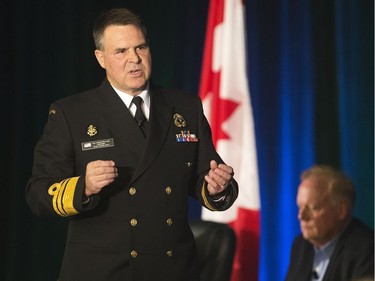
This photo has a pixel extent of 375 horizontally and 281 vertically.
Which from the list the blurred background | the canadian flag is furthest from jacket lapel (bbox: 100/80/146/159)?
the blurred background

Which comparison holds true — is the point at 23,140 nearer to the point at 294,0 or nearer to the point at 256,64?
the point at 256,64

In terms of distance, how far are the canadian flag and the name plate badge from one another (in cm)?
213

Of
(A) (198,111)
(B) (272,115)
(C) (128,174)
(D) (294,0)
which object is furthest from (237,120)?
(C) (128,174)

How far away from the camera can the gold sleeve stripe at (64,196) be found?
6.81 ft

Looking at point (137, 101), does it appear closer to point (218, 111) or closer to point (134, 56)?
point (134, 56)

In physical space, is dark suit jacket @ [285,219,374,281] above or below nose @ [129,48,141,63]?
below

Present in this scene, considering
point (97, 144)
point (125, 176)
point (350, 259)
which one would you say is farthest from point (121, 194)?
point (350, 259)

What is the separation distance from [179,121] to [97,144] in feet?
0.95

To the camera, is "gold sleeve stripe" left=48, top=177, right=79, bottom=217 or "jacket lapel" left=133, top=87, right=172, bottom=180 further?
"jacket lapel" left=133, top=87, right=172, bottom=180

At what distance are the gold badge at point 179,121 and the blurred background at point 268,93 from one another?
7.60 ft

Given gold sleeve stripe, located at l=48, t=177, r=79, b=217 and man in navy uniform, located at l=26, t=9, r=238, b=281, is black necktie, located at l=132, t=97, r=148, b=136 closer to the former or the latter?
man in navy uniform, located at l=26, t=9, r=238, b=281

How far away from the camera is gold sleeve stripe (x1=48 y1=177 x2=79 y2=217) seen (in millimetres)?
2074

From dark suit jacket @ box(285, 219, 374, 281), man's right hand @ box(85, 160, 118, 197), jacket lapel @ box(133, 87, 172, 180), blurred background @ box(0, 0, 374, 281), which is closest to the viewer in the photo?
man's right hand @ box(85, 160, 118, 197)

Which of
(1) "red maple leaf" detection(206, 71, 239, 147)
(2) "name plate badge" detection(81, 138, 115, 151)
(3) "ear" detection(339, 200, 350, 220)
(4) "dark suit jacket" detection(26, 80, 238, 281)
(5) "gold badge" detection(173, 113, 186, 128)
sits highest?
(1) "red maple leaf" detection(206, 71, 239, 147)
